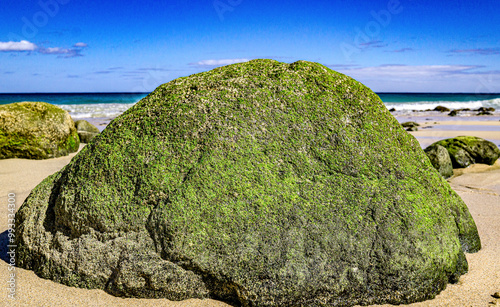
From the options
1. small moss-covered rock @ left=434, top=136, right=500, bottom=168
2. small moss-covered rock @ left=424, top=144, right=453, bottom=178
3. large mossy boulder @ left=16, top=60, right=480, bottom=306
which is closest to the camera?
large mossy boulder @ left=16, top=60, right=480, bottom=306

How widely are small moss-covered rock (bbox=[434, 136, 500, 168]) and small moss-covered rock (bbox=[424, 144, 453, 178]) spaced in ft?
2.68

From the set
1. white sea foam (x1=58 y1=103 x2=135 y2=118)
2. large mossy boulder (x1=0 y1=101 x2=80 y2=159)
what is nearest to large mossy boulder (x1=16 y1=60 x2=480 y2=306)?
large mossy boulder (x1=0 y1=101 x2=80 y2=159)

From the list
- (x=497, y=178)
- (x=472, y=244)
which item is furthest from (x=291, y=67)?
(x=497, y=178)

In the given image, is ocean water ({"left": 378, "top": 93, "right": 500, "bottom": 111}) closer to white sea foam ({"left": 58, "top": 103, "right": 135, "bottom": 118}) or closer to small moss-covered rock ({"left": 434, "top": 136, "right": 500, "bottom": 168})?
white sea foam ({"left": 58, "top": 103, "right": 135, "bottom": 118})

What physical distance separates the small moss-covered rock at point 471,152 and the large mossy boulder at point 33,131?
340 inches

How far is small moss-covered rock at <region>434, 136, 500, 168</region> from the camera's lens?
7957mm

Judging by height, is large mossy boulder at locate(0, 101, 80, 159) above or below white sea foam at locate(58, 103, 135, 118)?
above

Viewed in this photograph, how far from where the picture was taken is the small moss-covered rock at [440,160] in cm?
704

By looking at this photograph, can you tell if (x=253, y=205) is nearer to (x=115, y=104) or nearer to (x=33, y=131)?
(x=33, y=131)

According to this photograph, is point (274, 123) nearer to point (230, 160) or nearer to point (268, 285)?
point (230, 160)

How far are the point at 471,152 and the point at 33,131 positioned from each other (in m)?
9.45

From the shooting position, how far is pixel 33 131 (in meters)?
8.32

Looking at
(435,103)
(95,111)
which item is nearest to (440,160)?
(95,111)

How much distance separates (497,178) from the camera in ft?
22.4
